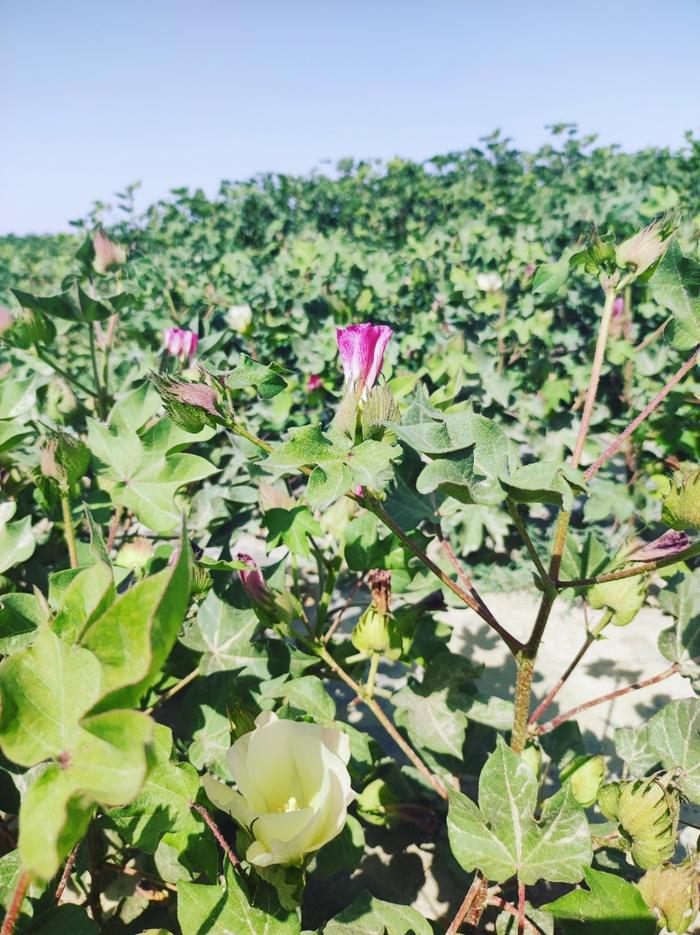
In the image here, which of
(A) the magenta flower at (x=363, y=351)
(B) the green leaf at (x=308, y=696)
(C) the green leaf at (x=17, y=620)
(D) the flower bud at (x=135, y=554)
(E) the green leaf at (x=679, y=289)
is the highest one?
(E) the green leaf at (x=679, y=289)

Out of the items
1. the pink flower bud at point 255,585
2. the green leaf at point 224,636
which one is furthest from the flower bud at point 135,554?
the pink flower bud at point 255,585

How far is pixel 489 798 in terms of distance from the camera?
0.68 m

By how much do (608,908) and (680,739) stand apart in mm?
294

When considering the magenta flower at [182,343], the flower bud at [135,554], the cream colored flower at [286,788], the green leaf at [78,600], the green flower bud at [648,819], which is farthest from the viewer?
the magenta flower at [182,343]

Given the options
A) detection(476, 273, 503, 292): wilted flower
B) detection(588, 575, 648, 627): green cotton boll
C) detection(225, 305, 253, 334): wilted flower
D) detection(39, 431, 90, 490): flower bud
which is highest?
detection(476, 273, 503, 292): wilted flower

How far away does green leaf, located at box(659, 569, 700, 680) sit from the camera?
0.90m

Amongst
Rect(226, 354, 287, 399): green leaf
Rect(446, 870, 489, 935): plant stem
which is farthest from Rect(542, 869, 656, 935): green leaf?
Rect(226, 354, 287, 399): green leaf

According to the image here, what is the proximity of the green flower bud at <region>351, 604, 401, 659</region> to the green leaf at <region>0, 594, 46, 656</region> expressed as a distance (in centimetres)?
42

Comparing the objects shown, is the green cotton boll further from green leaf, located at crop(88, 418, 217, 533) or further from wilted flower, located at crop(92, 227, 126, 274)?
wilted flower, located at crop(92, 227, 126, 274)

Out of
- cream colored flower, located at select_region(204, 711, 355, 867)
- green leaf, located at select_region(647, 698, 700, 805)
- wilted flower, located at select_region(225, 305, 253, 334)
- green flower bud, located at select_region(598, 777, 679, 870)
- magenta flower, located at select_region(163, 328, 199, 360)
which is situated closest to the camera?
cream colored flower, located at select_region(204, 711, 355, 867)

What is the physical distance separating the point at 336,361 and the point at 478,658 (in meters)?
1.25

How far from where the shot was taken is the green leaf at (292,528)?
0.85 metres

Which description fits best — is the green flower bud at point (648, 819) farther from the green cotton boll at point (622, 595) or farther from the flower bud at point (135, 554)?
the flower bud at point (135, 554)


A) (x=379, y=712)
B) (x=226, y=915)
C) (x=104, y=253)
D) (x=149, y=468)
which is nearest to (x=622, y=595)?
(x=379, y=712)
